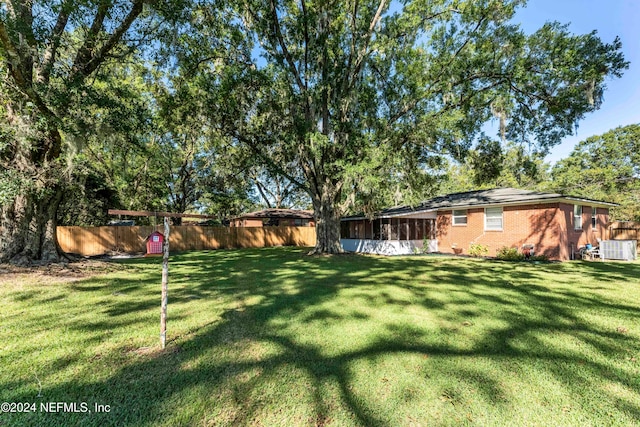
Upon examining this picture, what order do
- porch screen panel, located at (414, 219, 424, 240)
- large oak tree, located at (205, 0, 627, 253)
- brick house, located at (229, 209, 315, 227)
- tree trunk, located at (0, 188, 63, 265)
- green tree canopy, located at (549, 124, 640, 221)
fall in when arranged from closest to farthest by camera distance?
tree trunk, located at (0, 188, 63, 265) < large oak tree, located at (205, 0, 627, 253) < porch screen panel, located at (414, 219, 424, 240) < brick house, located at (229, 209, 315, 227) < green tree canopy, located at (549, 124, 640, 221)

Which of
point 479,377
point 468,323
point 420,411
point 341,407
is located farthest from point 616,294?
point 341,407

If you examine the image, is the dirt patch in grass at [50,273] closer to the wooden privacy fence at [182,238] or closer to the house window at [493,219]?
the wooden privacy fence at [182,238]

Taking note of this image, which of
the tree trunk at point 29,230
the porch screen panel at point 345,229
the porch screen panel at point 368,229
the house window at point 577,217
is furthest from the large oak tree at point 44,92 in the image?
the house window at point 577,217

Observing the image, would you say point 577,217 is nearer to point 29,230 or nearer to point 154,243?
point 154,243

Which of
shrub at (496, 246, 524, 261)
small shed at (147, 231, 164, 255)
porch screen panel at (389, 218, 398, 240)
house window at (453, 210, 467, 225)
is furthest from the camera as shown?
porch screen panel at (389, 218, 398, 240)

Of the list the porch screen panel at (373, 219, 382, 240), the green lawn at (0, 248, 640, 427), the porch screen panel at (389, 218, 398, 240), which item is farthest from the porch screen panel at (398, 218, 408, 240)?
the green lawn at (0, 248, 640, 427)

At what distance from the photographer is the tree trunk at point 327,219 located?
13.4 meters

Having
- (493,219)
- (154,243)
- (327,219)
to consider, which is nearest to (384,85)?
(327,219)

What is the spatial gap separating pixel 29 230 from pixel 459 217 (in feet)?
57.5

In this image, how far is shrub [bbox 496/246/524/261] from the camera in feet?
37.7

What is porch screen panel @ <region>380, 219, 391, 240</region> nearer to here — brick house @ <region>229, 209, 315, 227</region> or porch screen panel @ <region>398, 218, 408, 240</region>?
porch screen panel @ <region>398, 218, 408, 240</region>

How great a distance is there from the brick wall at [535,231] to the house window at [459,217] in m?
0.22

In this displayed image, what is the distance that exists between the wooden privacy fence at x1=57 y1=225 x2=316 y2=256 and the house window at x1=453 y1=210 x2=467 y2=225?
11.5 m

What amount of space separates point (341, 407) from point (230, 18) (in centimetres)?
1401
